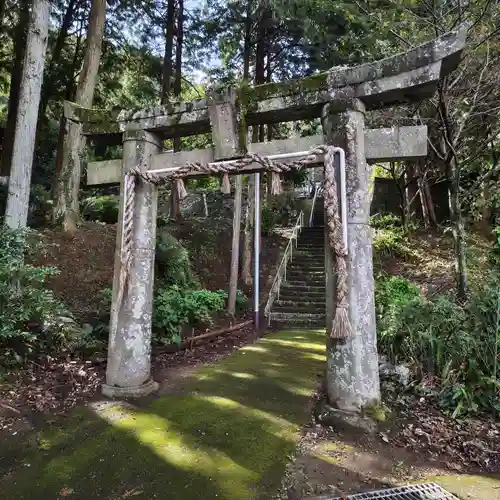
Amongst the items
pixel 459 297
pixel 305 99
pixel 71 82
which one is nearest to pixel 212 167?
pixel 305 99

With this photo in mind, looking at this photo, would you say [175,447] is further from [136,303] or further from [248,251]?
[248,251]

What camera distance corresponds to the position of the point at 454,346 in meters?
4.34

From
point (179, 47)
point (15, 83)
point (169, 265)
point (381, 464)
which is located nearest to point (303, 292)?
point (169, 265)

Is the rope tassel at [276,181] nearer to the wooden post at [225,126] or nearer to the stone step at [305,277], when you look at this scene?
the wooden post at [225,126]

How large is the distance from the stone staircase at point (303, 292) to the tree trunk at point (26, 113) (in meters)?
6.18

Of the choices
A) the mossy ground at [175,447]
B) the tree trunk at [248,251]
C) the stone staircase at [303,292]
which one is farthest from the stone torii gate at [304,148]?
the tree trunk at [248,251]

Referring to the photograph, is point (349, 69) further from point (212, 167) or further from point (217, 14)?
point (217, 14)

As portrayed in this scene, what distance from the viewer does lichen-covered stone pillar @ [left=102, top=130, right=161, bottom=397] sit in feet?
14.0

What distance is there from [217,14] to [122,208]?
9.45m

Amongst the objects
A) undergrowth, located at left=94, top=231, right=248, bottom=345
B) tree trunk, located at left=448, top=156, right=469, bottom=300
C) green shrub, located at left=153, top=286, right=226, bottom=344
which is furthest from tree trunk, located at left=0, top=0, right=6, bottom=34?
tree trunk, located at left=448, top=156, right=469, bottom=300

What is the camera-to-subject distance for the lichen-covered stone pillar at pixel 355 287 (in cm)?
347

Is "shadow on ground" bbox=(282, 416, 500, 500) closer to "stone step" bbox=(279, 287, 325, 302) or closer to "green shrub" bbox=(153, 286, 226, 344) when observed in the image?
"green shrub" bbox=(153, 286, 226, 344)

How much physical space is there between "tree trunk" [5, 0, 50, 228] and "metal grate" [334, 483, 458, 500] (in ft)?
20.4

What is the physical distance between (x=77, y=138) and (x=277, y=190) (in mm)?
6629
